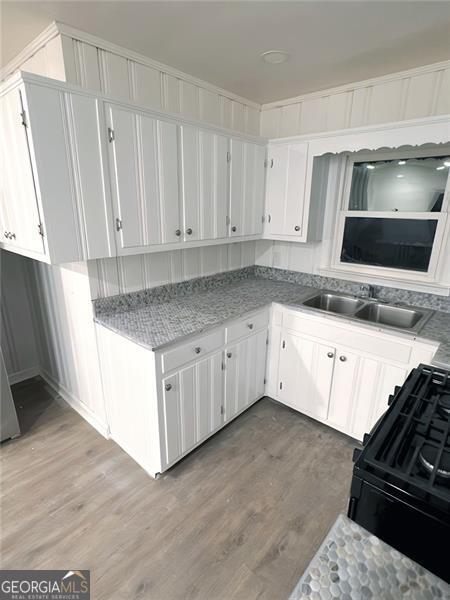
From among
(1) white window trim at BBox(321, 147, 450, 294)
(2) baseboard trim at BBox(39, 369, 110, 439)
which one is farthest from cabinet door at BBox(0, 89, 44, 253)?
(1) white window trim at BBox(321, 147, 450, 294)

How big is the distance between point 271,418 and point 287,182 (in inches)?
74.1

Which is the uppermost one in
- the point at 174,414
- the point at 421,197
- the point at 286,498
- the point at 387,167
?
the point at 387,167

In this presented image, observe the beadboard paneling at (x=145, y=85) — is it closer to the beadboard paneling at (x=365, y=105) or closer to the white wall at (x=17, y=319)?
the beadboard paneling at (x=365, y=105)

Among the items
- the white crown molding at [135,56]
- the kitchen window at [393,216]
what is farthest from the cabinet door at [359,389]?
the white crown molding at [135,56]

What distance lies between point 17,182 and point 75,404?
1745 mm

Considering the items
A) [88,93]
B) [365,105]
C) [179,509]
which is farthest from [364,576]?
[365,105]

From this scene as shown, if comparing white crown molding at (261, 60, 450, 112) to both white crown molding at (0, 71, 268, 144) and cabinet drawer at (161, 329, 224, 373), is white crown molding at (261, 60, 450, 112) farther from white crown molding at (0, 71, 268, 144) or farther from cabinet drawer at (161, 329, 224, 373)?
cabinet drawer at (161, 329, 224, 373)

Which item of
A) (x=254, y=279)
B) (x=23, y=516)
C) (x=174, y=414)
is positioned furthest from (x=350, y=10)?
(x=23, y=516)

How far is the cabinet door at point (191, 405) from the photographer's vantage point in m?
1.82

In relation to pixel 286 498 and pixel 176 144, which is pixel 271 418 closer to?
pixel 286 498

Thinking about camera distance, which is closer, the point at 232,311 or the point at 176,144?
the point at 176,144

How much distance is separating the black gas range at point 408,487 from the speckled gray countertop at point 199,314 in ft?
2.30

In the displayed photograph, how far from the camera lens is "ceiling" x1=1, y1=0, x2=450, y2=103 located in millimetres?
1442

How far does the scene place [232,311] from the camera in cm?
217
